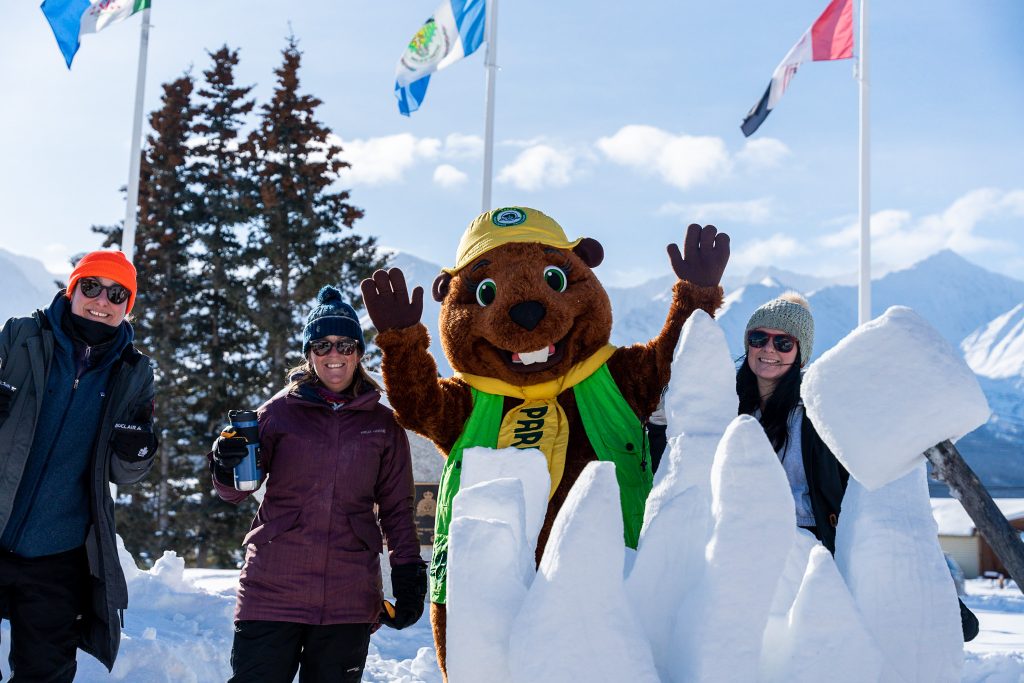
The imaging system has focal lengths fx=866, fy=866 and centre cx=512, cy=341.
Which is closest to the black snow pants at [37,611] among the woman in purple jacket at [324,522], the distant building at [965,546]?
the woman in purple jacket at [324,522]

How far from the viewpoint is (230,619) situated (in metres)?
6.54

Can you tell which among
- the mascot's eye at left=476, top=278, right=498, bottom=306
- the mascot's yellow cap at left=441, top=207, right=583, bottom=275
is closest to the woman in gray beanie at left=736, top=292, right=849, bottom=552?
the mascot's yellow cap at left=441, top=207, right=583, bottom=275

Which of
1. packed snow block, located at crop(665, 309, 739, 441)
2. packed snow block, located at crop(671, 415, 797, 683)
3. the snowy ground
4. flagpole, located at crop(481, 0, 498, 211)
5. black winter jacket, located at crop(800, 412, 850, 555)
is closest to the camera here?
packed snow block, located at crop(671, 415, 797, 683)

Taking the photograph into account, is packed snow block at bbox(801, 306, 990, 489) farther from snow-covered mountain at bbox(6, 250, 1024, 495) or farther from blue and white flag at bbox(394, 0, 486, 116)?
snow-covered mountain at bbox(6, 250, 1024, 495)

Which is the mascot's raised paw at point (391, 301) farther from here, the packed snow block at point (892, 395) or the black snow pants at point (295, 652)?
the packed snow block at point (892, 395)

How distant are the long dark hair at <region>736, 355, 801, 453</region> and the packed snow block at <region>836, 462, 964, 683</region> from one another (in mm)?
937

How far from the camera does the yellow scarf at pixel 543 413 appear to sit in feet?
9.92

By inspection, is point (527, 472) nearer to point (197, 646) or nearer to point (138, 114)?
point (197, 646)

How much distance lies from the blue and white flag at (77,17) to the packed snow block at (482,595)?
9.01 m

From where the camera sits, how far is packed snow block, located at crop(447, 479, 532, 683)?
5.18ft

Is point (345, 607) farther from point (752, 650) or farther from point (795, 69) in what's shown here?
point (795, 69)

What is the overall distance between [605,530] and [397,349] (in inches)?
64.7

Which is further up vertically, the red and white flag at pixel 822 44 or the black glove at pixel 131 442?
the red and white flag at pixel 822 44

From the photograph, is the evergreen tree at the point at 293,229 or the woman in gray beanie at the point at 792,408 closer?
the woman in gray beanie at the point at 792,408
